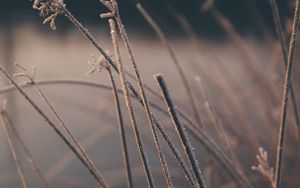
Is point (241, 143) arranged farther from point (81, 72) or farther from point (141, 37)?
point (141, 37)

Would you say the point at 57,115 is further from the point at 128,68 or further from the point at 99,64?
the point at 128,68

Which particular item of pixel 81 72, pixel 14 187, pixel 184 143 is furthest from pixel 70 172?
pixel 184 143

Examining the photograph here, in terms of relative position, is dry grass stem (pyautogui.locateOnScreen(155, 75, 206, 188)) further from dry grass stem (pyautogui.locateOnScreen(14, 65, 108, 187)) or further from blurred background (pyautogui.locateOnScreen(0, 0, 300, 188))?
blurred background (pyautogui.locateOnScreen(0, 0, 300, 188))

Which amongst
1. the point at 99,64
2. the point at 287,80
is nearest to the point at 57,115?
the point at 99,64

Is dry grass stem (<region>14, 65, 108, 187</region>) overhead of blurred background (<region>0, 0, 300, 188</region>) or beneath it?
overhead

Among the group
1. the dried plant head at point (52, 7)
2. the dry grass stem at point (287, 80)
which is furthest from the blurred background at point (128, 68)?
the dried plant head at point (52, 7)

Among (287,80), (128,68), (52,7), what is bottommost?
(128,68)

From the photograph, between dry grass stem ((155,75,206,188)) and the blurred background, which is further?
the blurred background

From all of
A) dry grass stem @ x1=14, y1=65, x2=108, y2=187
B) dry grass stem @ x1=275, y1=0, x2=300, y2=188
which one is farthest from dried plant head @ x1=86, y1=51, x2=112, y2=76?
dry grass stem @ x1=275, y1=0, x2=300, y2=188
